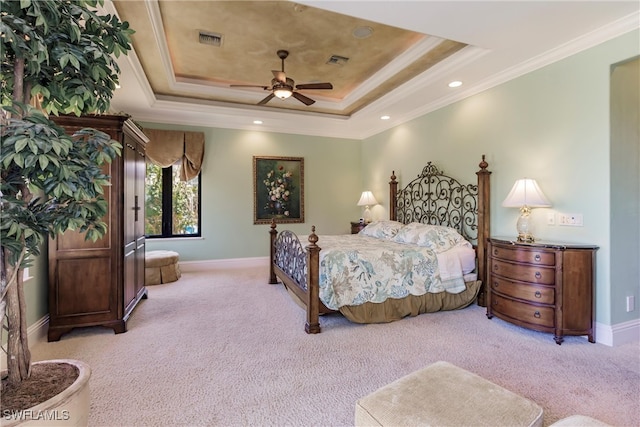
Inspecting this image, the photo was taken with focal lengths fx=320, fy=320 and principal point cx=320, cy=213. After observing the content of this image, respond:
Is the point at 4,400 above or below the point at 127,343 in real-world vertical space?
above

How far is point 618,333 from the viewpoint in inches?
110

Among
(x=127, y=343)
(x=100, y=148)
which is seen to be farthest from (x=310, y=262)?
(x=100, y=148)

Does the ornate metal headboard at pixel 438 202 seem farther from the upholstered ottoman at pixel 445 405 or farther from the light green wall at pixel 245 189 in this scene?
the upholstered ottoman at pixel 445 405

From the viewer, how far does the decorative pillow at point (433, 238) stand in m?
3.73

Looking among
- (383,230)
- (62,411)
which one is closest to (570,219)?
(383,230)

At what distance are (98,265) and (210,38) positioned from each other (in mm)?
2658

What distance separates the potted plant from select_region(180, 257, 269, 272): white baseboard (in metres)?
4.60

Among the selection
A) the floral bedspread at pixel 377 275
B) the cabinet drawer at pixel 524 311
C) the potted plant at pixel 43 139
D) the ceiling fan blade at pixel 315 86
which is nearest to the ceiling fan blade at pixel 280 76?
the ceiling fan blade at pixel 315 86

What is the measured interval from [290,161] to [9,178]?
5.27 m

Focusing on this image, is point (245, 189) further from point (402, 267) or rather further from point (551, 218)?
point (551, 218)

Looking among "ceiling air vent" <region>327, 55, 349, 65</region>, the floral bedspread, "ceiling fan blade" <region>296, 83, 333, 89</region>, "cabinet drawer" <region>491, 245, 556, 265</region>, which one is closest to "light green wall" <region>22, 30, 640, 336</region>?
"cabinet drawer" <region>491, 245, 556, 265</region>

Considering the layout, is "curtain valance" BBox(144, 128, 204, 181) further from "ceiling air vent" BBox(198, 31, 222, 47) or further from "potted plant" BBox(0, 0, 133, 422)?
"potted plant" BBox(0, 0, 133, 422)

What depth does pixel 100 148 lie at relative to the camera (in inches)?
54.4

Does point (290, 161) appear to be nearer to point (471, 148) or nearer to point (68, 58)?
point (471, 148)
